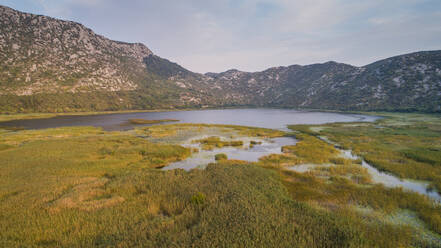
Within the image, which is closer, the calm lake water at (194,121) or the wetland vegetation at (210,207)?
the wetland vegetation at (210,207)

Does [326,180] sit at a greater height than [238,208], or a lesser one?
lesser

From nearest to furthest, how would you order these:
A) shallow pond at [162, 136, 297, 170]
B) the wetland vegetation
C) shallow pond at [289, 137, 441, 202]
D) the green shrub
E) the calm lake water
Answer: the wetland vegetation
the green shrub
shallow pond at [289, 137, 441, 202]
shallow pond at [162, 136, 297, 170]
the calm lake water

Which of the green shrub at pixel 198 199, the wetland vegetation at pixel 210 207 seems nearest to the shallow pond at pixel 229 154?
the wetland vegetation at pixel 210 207

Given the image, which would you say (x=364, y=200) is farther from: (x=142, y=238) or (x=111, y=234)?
(x=111, y=234)

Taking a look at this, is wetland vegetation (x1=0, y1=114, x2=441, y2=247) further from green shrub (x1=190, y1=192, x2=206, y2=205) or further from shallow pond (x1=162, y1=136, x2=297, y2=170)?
shallow pond (x1=162, y1=136, x2=297, y2=170)

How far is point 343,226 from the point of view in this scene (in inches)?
472

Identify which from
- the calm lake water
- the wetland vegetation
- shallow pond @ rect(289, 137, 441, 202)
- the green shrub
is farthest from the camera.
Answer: the calm lake water

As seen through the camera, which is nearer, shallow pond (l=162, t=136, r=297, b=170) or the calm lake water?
shallow pond (l=162, t=136, r=297, b=170)

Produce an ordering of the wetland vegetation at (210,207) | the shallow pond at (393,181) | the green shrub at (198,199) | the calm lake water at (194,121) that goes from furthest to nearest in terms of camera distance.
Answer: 1. the calm lake water at (194,121)
2. the shallow pond at (393,181)
3. the green shrub at (198,199)
4. the wetland vegetation at (210,207)

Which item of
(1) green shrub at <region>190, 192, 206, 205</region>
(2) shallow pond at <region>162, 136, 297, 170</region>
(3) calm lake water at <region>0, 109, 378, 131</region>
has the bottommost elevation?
(2) shallow pond at <region>162, 136, 297, 170</region>

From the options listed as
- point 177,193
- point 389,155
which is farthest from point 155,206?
point 389,155

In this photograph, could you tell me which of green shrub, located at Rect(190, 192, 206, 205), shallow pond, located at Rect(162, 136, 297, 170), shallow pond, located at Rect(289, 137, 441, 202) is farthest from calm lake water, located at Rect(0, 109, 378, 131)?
green shrub, located at Rect(190, 192, 206, 205)

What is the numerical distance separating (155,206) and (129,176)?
9730mm

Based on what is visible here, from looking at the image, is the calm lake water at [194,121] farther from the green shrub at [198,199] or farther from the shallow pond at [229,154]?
the green shrub at [198,199]
